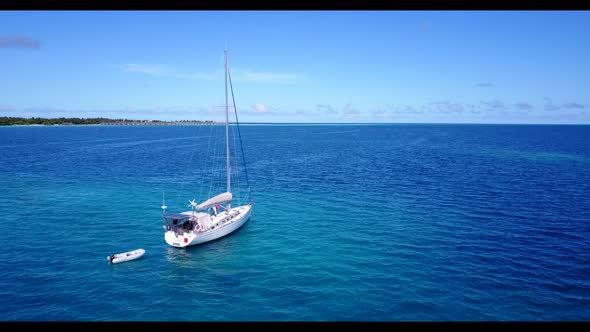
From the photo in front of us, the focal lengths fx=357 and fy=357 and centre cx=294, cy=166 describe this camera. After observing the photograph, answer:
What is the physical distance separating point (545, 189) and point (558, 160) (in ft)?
165

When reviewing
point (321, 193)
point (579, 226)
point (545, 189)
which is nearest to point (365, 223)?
point (321, 193)

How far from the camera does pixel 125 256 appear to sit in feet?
118

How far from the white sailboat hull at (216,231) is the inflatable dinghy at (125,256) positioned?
3.67 meters

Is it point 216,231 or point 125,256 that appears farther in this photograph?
point 216,231

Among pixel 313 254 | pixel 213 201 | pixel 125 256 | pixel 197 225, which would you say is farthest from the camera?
pixel 213 201

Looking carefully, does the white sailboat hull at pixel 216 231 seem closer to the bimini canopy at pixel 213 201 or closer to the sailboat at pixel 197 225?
the sailboat at pixel 197 225

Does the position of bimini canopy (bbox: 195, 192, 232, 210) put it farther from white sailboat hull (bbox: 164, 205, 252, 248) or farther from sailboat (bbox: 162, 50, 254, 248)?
white sailboat hull (bbox: 164, 205, 252, 248)

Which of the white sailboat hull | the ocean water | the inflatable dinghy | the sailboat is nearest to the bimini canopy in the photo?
the sailboat

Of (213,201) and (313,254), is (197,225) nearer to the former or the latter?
(213,201)

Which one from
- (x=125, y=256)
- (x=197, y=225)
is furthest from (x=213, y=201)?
(x=125, y=256)

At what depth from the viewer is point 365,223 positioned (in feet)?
155

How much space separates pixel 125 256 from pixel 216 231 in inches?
398
